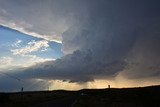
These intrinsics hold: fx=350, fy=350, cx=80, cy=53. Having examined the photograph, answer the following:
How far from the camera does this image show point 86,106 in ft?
176

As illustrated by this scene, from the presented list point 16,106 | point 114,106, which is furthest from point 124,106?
point 16,106

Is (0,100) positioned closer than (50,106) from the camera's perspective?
No

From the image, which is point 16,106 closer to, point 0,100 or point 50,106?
point 50,106

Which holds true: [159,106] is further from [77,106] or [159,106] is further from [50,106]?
[50,106]

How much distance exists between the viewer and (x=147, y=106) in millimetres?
55438

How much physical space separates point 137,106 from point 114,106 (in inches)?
166

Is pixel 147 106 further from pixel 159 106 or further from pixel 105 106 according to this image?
pixel 105 106

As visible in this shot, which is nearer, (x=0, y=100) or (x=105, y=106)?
(x=105, y=106)

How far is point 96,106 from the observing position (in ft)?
178

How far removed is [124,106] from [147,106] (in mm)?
4374

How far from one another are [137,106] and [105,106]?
533 centimetres

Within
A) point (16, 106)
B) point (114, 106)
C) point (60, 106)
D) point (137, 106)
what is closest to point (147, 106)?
point (137, 106)

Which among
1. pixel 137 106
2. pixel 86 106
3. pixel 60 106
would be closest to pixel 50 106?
pixel 60 106

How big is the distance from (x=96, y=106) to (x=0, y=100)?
68.5ft
